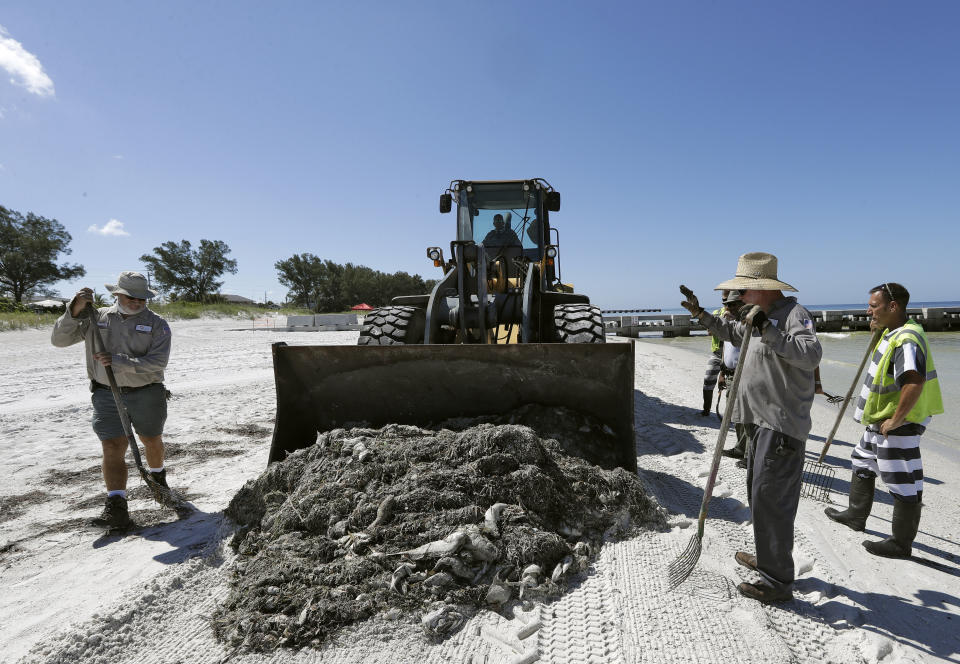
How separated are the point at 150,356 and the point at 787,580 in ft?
13.1

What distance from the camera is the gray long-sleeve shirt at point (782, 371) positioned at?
2.12m

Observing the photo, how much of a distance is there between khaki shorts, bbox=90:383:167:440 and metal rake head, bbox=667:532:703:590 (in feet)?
10.9

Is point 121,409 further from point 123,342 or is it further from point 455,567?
point 455,567

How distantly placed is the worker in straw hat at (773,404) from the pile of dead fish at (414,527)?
737 mm

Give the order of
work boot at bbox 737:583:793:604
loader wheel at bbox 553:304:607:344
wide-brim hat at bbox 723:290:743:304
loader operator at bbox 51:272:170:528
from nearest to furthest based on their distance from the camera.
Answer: work boot at bbox 737:583:793:604 < wide-brim hat at bbox 723:290:743:304 < loader operator at bbox 51:272:170:528 < loader wheel at bbox 553:304:607:344

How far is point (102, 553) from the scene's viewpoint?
290 cm

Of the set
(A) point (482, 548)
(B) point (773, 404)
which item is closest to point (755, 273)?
(B) point (773, 404)

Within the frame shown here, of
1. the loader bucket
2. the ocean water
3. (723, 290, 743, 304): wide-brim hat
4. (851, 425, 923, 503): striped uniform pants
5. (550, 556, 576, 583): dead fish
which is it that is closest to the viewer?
(550, 556, 576, 583): dead fish

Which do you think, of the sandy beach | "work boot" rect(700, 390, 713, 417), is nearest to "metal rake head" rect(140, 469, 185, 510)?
the sandy beach

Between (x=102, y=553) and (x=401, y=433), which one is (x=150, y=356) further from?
(x=401, y=433)

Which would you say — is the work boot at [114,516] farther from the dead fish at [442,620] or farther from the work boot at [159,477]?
the dead fish at [442,620]

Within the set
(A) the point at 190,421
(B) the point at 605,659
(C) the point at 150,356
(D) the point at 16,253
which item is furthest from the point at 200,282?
(B) the point at 605,659

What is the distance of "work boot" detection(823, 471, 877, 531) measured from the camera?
311 centimetres

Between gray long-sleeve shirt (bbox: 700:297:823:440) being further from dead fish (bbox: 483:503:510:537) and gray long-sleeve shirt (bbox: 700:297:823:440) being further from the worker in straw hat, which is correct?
dead fish (bbox: 483:503:510:537)
